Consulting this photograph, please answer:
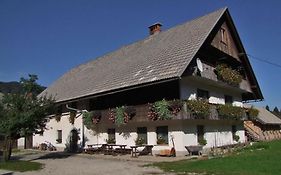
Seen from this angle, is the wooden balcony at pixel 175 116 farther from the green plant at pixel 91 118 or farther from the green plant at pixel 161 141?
the green plant at pixel 161 141

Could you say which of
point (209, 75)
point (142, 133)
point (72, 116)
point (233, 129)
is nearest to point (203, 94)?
point (209, 75)

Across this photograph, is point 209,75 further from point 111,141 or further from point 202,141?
point 111,141

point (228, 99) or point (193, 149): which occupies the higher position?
point (228, 99)

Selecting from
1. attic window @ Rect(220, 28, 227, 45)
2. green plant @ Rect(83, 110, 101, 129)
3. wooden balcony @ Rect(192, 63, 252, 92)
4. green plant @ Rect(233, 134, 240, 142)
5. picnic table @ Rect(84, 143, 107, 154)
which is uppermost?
attic window @ Rect(220, 28, 227, 45)

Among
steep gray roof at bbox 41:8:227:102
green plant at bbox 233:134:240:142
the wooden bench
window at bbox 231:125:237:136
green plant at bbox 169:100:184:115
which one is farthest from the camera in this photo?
window at bbox 231:125:237:136

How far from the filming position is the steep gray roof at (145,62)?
21.7 meters

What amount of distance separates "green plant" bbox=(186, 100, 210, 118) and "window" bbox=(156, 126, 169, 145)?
2.40m

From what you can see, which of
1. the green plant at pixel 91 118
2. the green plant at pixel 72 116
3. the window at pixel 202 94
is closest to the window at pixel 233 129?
the window at pixel 202 94

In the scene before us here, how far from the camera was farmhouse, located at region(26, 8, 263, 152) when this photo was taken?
70.5ft

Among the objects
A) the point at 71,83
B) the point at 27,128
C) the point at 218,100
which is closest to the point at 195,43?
the point at 218,100

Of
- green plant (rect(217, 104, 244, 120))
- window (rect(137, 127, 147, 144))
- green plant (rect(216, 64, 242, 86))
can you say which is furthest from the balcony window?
green plant (rect(216, 64, 242, 86))

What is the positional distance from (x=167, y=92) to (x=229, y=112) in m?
5.80

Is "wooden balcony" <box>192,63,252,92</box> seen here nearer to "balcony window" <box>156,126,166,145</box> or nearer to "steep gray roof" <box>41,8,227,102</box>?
"steep gray roof" <box>41,8,227,102</box>

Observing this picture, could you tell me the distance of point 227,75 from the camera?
25.8 meters
